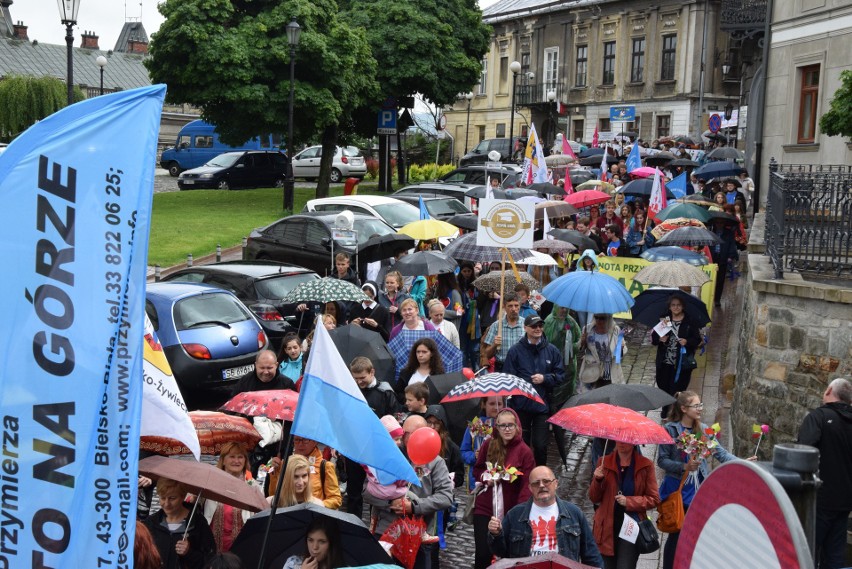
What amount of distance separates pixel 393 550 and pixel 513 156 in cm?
3912

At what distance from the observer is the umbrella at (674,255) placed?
49.9 ft

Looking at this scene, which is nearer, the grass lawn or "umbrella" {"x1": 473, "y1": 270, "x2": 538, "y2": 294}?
Answer: "umbrella" {"x1": 473, "y1": 270, "x2": 538, "y2": 294}

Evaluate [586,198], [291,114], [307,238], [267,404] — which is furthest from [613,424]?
[291,114]

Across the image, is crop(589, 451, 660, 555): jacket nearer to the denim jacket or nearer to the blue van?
the denim jacket

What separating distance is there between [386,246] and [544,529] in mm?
9484

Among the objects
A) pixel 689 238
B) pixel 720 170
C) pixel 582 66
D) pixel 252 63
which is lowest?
pixel 689 238

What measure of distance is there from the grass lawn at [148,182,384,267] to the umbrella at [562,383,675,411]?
12277 mm

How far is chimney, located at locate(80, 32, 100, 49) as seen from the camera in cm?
9643

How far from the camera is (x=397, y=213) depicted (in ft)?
71.1

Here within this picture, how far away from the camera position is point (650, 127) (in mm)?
59656

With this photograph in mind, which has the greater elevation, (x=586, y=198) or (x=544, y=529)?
(x=586, y=198)

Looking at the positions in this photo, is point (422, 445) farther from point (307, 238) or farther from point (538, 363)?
point (307, 238)

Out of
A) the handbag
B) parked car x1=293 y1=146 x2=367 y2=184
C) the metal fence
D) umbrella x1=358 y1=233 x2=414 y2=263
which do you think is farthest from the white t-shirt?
parked car x1=293 y1=146 x2=367 y2=184

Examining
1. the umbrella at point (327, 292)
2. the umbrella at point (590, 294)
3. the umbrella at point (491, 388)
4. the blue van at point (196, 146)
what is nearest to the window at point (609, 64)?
the blue van at point (196, 146)
